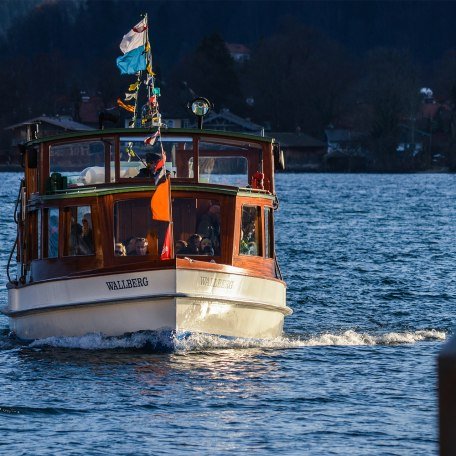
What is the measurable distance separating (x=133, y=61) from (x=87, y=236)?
325 cm

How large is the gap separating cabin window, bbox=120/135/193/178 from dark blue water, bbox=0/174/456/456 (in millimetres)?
2901

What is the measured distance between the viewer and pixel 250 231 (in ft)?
81.3

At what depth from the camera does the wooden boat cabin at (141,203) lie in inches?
942

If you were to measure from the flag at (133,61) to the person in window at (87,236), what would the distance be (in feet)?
8.87

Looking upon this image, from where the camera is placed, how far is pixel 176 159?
25.0 metres

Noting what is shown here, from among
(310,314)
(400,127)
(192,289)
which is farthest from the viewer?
(400,127)

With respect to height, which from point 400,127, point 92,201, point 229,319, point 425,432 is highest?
point 400,127

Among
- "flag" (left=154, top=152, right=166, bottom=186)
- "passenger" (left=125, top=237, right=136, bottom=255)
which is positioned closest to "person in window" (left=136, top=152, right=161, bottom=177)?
"passenger" (left=125, top=237, right=136, bottom=255)

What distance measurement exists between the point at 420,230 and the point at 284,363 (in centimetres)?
4114

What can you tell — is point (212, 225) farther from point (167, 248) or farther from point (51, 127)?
point (51, 127)

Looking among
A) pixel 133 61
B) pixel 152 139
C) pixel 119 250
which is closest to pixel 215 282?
pixel 119 250

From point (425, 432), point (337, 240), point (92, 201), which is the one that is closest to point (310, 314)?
point (92, 201)

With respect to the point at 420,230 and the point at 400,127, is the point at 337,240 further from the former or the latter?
the point at 400,127

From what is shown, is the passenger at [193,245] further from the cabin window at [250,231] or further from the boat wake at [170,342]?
the boat wake at [170,342]
